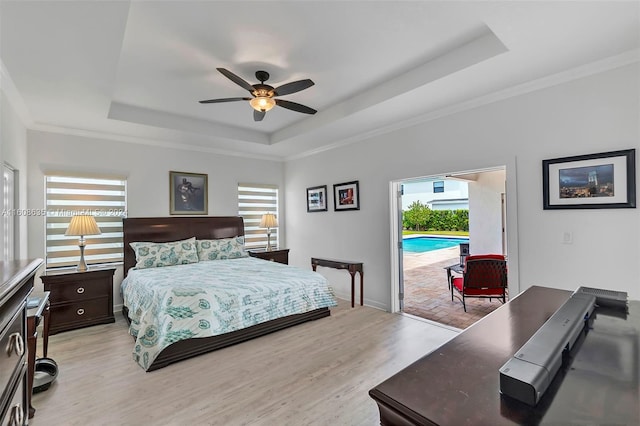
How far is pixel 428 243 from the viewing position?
1299 cm

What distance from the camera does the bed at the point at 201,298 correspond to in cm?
283

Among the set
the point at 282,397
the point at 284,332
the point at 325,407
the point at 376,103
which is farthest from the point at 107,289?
the point at 376,103

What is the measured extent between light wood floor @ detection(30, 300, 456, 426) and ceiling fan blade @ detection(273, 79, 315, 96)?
251 centimetres

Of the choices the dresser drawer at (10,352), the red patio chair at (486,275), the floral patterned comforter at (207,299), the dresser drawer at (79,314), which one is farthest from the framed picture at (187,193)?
the red patio chair at (486,275)

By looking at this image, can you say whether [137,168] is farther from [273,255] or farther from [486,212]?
[486,212]

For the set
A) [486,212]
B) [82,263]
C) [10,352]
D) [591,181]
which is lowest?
[82,263]

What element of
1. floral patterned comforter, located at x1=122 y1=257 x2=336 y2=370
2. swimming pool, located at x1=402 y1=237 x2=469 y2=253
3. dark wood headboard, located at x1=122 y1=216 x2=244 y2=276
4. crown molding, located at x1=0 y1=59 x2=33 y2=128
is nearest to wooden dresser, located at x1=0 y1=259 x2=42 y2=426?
floral patterned comforter, located at x1=122 y1=257 x2=336 y2=370

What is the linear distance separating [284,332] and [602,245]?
3164mm

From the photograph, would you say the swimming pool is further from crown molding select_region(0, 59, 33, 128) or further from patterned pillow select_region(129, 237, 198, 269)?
crown molding select_region(0, 59, 33, 128)

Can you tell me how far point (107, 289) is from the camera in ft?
12.9

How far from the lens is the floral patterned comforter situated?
281cm

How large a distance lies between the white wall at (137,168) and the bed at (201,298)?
0.35 m

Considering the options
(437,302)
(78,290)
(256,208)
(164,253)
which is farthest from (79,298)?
(437,302)

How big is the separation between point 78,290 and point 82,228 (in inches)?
29.8
